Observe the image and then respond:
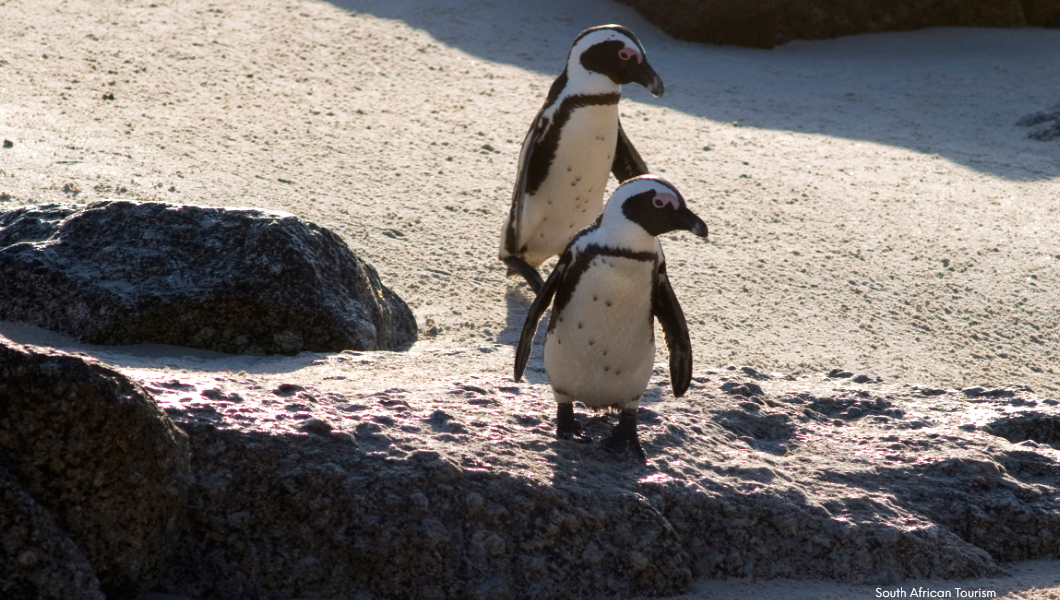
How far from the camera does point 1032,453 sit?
307cm

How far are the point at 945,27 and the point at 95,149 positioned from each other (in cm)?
874

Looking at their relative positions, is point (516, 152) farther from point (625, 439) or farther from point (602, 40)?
point (625, 439)

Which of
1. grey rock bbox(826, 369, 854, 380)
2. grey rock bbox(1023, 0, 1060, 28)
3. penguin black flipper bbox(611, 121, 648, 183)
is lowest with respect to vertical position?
grey rock bbox(826, 369, 854, 380)

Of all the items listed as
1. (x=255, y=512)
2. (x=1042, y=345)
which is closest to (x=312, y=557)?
(x=255, y=512)

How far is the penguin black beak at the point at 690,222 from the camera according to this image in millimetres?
2826

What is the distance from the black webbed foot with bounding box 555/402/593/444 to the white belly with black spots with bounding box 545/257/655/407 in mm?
43

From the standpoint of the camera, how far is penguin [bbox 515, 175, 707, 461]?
281cm

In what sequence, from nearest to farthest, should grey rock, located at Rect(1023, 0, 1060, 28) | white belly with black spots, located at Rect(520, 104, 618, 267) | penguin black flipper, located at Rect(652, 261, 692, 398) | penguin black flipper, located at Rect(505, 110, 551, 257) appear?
penguin black flipper, located at Rect(652, 261, 692, 398), white belly with black spots, located at Rect(520, 104, 618, 267), penguin black flipper, located at Rect(505, 110, 551, 257), grey rock, located at Rect(1023, 0, 1060, 28)

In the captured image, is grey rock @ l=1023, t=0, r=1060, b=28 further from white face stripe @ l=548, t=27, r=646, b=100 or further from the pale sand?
white face stripe @ l=548, t=27, r=646, b=100

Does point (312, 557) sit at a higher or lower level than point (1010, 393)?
lower

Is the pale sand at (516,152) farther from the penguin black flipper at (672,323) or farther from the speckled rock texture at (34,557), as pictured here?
the speckled rock texture at (34,557)

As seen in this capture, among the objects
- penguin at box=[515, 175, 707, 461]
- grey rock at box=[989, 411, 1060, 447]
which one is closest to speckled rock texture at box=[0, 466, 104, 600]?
penguin at box=[515, 175, 707, 461]

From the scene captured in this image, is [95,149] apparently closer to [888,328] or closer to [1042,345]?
[888,328]

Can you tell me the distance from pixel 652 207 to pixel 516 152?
13.5 feet
